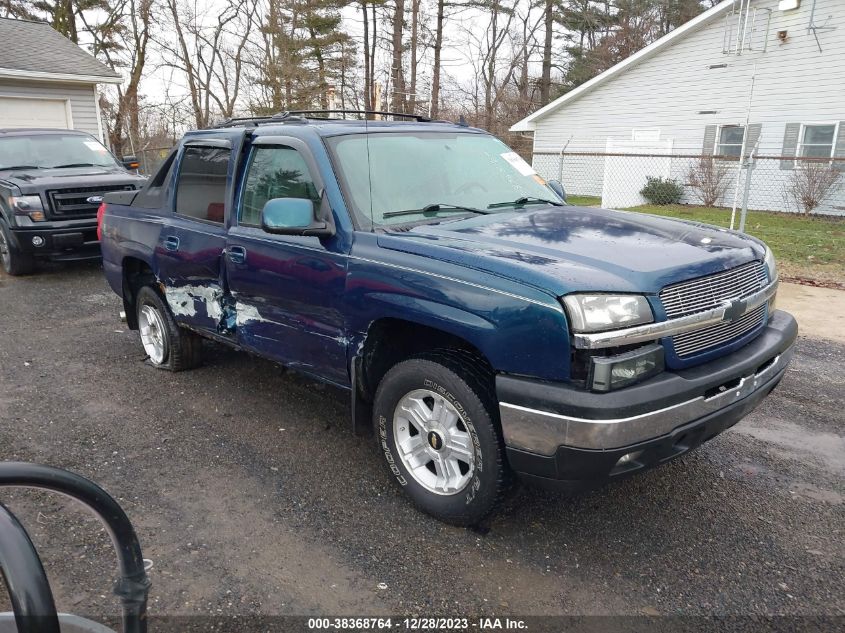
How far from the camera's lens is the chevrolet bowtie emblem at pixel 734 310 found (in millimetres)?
2889

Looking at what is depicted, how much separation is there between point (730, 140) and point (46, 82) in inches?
706

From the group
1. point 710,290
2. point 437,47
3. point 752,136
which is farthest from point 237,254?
point 437,47

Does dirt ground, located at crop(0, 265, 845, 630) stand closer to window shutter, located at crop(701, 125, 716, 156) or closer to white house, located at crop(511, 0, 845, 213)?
white house, located at crop(511, 0, 845, 213)

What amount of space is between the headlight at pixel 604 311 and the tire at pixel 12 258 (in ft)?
29.1

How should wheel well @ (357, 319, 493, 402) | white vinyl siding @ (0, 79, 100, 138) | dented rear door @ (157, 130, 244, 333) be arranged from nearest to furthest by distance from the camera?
wheel well @ (357, 319, 493, 402)
dented rear door @ (157, 130, 244, 333)
white vinyl siding @ (0, 79, 100, 138)

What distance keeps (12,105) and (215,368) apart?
1483 centimetres

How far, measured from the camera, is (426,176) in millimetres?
3875

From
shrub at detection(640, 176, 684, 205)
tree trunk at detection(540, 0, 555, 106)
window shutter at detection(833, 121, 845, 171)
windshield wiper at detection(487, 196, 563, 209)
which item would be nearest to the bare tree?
window shutter at detection(833, 121, 845, 171)

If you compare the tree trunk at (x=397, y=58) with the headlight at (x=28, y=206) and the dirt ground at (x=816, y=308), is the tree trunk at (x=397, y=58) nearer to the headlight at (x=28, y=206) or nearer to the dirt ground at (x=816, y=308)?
the headlight at (x=28, y=206)

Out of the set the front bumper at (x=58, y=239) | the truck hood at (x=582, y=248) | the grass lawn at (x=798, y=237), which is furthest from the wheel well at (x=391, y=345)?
the grass lawn at (x=798, y=237)

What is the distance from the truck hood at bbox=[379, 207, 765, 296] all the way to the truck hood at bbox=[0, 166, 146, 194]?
24.6ft

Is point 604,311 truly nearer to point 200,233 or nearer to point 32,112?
point 200,233

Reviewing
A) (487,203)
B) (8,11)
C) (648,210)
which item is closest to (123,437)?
(487,203)

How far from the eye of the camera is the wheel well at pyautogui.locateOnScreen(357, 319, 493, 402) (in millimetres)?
3232
